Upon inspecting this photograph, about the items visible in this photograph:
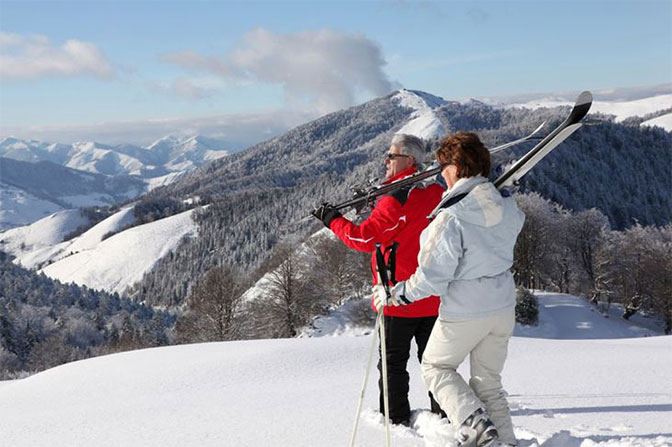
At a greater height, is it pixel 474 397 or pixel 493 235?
pixel 493 235

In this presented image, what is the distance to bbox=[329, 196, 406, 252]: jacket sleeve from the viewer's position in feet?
14.7

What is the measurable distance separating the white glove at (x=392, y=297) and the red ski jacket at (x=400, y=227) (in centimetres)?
36

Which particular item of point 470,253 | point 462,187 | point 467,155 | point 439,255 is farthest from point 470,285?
point 467,155

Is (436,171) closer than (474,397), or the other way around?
(474,397)

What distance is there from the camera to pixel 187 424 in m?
5.29

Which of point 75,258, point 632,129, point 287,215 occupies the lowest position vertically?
point 75,258

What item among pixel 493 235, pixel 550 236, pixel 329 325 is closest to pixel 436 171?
pixel 493 235

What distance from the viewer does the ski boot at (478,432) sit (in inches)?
152

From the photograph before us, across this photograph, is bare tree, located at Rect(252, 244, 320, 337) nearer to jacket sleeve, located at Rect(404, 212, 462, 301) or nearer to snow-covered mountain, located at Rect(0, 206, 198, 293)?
jacket sleeve, located at Rect(404, 212, 462, 301)

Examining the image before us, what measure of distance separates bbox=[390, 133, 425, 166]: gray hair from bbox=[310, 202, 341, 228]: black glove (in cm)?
84

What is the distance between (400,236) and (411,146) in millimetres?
864

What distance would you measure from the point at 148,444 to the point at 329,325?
32687mm

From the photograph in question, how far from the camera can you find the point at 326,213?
4840mm

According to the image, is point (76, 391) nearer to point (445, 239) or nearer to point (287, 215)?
point (445, 239)
